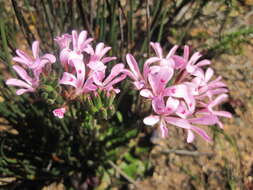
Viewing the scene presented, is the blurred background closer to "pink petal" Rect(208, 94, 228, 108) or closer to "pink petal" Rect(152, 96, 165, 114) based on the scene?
"pink petal" Rect(208, 94, 228, 108)

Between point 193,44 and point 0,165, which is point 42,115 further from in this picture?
point 193,44

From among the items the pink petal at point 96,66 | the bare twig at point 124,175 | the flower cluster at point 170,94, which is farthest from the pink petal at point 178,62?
the bare twig at point 124,175

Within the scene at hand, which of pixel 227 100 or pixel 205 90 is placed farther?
pixel 227 100

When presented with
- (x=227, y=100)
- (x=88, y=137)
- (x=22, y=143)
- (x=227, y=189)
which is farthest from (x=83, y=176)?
(x=227, y=100)

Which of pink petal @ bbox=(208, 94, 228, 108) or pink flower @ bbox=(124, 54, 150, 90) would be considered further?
pink petal @ bbox=(208, 94, 228, 108)

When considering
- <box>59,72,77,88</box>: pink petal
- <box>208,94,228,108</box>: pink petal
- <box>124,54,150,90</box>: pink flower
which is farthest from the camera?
<box>208,94,228,108</box>: pink petal

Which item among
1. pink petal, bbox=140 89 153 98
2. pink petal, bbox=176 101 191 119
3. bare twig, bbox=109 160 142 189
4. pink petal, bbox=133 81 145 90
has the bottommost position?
bare twig, bbox=109 160 142 189

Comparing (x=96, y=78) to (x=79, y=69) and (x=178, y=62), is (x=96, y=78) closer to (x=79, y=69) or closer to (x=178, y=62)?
(x=79, y=69)

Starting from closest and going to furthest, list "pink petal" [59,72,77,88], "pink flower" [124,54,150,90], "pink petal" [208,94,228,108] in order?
"pink petal" [59,72,77,88] → "pink flower" [124,54,150,90] → "pink petal" [208,94,228,108]

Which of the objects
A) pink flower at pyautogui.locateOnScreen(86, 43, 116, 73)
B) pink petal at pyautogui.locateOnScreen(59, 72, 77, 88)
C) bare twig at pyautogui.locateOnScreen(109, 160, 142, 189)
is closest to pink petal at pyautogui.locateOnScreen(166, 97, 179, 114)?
pink flower at pyautogui.locateOnScreen(86, 43, 116, 73)

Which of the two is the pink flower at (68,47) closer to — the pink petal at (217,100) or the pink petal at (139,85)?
the pink petal at (139,85)

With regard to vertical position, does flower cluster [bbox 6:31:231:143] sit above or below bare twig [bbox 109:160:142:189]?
above
